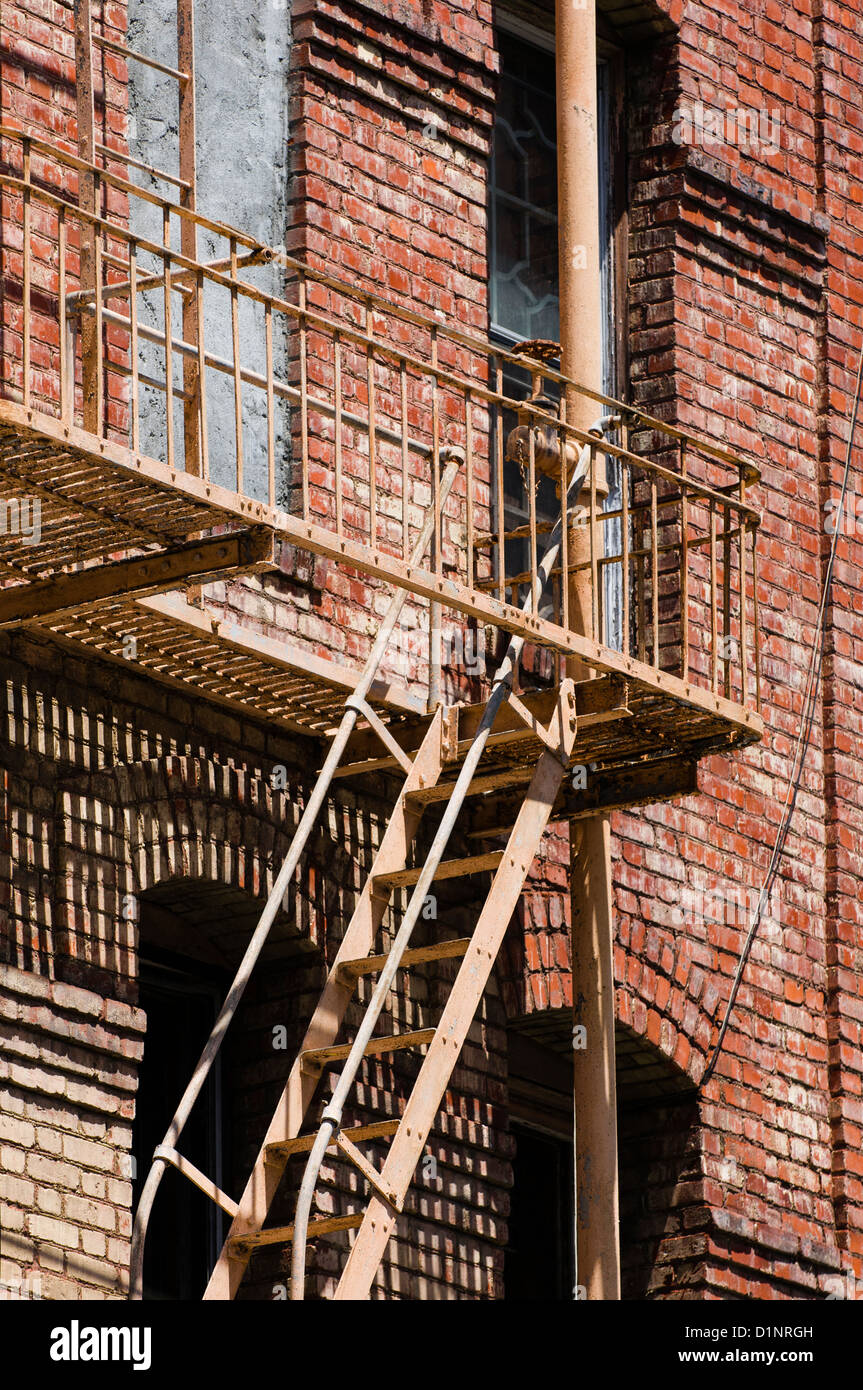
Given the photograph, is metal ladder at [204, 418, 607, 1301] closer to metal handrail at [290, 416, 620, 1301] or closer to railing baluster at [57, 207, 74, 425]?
metal handrail at [290, 416, 620, 1301]

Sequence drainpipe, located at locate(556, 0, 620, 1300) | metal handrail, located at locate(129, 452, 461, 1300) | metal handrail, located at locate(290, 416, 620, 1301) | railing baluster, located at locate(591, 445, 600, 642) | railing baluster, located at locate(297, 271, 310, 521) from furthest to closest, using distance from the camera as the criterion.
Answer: drainpipe, located at locate(556, 0, 620, 1300), railing baluster, located at locate(591, 445, 600, 642), railing baluster, located at locate(297, 271, 310, 521), metal handrail, located at locate(129, 452, 461, 1300), metal handrail, located at locate(290, 416, 620, 1301)

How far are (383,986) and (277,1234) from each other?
0.78 meters

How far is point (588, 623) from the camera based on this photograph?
32.7 ft

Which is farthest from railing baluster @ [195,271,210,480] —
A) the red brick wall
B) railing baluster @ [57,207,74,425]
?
the red brick wall

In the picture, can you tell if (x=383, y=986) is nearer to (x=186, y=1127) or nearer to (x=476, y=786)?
(x=476, y=786)

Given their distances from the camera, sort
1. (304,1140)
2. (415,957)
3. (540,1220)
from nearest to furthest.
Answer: (304,1140) → (415,957) → (540,1220)

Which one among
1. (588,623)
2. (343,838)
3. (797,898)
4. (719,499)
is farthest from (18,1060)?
(797,898)

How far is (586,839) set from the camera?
10.5 meters

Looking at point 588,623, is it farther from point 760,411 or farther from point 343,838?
point 760,411

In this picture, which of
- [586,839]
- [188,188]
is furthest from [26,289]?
[586,839]

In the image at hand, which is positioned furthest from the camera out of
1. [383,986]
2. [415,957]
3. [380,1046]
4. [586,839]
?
[586,839]

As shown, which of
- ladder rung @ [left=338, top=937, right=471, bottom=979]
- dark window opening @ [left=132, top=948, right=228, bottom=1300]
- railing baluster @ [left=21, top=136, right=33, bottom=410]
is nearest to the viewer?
railing baluster @ [left=21, top=136, right=33, bottom=410]

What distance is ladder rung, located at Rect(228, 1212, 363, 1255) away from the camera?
8672mm

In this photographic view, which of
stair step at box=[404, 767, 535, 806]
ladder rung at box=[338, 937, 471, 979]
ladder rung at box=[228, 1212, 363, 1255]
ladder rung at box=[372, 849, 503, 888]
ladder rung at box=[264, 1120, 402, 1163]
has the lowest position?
ladder rung at box=[228, 1212, 363, 1255]
